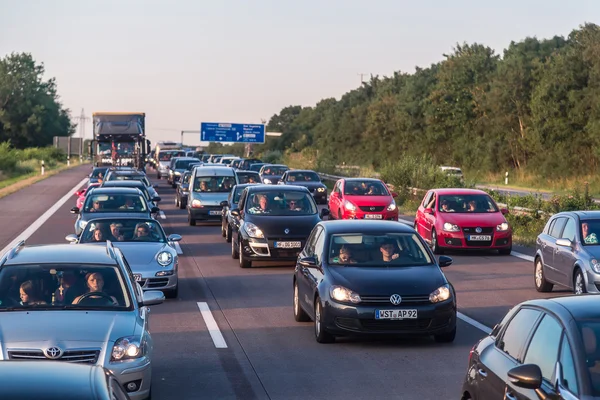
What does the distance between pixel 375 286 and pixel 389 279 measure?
0.24 meters

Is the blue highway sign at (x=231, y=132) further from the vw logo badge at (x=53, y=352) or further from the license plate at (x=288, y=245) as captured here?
the vw logo badge at (x=53, y=352)

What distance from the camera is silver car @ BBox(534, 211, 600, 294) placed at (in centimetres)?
1559

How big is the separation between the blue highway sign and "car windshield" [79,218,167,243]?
247 ft

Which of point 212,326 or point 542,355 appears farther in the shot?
point 212,326

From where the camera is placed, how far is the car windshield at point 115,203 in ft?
78.9

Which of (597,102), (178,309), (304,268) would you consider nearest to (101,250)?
(304,268)

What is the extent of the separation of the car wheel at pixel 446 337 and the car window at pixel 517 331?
5540mm

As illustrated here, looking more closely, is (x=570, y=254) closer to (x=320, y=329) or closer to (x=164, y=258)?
(x=320, y=329)

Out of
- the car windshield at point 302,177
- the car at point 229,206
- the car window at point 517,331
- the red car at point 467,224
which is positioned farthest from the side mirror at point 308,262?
the car windshield at point 302,177

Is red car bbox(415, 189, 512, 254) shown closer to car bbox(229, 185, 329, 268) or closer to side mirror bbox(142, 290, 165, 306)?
car bbox(229, 185, 329, 268)

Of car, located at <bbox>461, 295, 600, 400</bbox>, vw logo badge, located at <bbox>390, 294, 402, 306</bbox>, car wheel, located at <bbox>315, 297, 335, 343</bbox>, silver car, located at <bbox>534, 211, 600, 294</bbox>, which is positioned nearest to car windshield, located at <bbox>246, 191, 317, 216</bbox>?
silver car, located at <bbox>534, 211, 600, 294</bbox>

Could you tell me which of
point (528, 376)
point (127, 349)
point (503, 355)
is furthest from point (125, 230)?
point (528, 376)

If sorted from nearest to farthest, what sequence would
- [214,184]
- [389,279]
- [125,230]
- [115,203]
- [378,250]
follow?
[389,279], [378,250], [125,230], [115,203], [214,184]

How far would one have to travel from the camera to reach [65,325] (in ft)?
28.5
